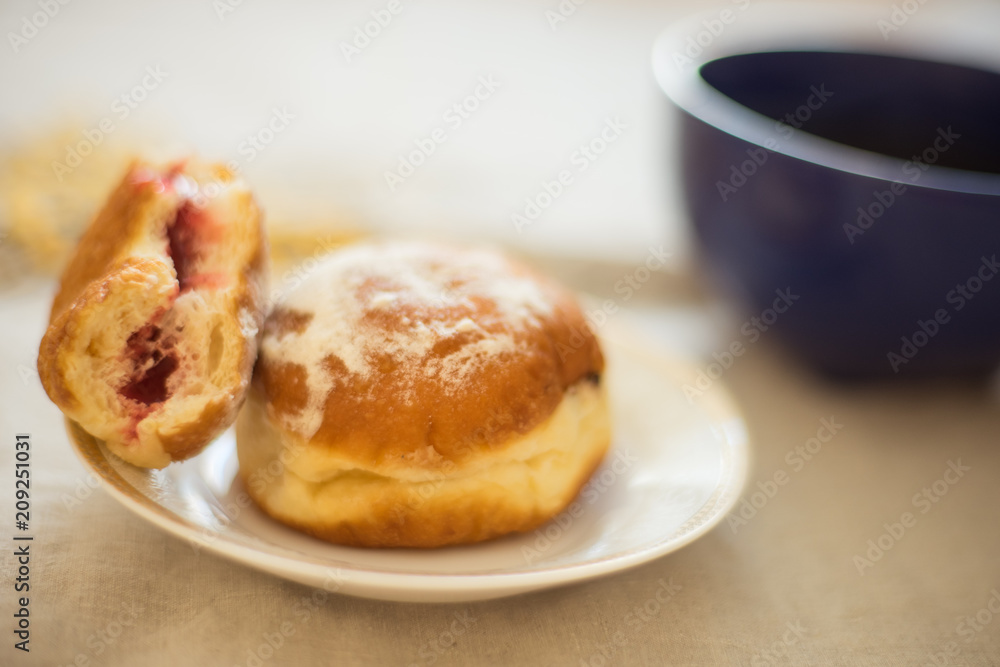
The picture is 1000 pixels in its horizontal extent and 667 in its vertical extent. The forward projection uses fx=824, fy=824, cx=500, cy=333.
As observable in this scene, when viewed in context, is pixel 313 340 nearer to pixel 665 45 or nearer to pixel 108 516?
pixel 108 516

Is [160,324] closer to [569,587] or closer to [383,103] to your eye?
[569,587]

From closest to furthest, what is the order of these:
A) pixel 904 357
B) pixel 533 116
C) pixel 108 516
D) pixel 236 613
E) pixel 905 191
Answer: pixel 236 613
pixel 108 516
pixel 905 191
pixel 904 357
pixel 533 116

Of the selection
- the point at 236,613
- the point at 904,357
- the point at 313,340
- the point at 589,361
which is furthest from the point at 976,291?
the point at 236,613

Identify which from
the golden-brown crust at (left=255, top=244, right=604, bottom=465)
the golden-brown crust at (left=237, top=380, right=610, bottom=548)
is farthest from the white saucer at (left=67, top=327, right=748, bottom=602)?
the golden-brown crust at (left=255, top=244, right=604, bottom=465)

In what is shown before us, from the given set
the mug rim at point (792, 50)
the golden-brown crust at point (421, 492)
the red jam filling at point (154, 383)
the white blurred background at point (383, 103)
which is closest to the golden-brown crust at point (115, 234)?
the red jam filling at point (154, 383)

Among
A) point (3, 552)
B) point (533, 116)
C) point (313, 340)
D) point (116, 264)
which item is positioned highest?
point (116, 264)

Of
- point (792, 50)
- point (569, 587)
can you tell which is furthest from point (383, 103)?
point (569, 587)
